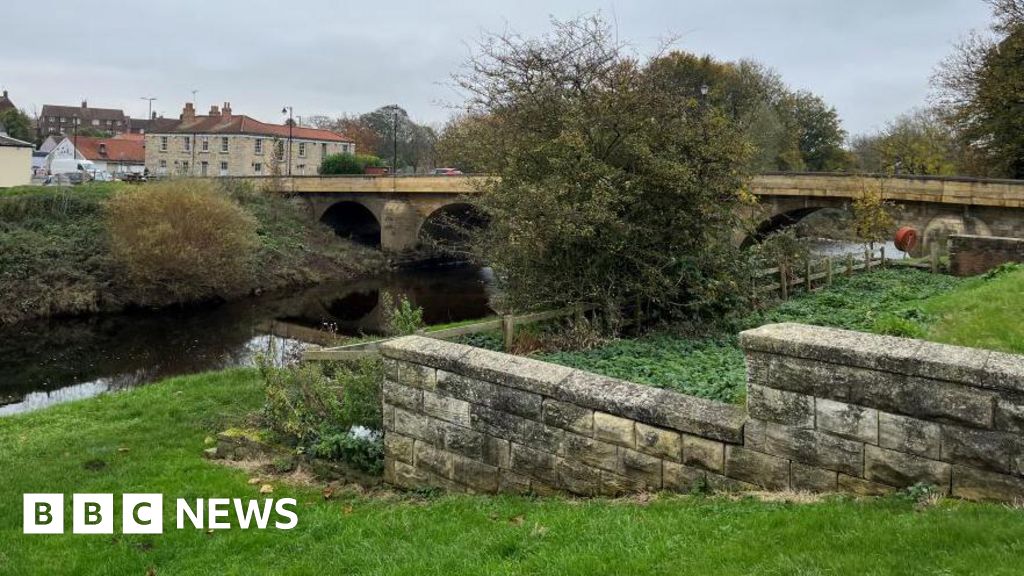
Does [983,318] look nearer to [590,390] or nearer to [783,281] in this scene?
[783,281]

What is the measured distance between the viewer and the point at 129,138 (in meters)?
87.7

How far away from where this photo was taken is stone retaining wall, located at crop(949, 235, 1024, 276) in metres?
18.6

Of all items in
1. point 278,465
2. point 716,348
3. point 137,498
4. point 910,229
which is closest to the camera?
point 137,498

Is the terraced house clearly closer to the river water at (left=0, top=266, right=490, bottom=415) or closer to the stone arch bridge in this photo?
the stone arch bridge

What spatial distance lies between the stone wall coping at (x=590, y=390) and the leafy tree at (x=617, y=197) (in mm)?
5326

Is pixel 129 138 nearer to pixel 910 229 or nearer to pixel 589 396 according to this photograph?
pixel 910 229

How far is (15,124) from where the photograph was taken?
3295 inches

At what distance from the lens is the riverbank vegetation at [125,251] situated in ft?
89.4

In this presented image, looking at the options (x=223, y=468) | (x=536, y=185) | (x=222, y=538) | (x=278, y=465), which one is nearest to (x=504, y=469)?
(x=222, y=538)

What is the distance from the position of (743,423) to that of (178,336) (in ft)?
72.1

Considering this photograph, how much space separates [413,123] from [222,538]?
8597 cm

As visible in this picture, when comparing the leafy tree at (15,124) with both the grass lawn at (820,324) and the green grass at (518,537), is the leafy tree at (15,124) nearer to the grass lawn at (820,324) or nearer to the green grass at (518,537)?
the green grass at (518,537)

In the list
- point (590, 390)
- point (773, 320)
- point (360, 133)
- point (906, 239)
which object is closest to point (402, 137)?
point (360, 133)

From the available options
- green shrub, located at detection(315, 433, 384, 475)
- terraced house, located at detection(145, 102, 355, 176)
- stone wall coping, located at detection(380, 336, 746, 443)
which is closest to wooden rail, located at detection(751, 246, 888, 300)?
green shrub, located at detection(315, 433, 384, 475)
